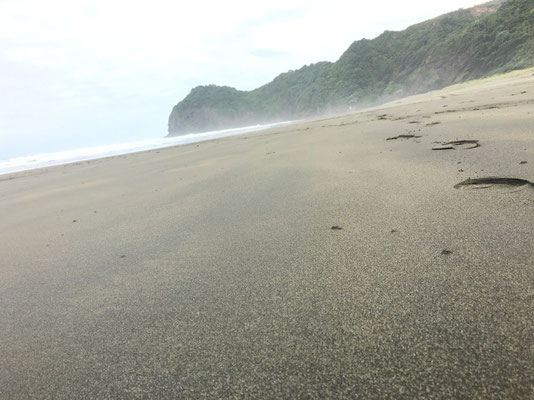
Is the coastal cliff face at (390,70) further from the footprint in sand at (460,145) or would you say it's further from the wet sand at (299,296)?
the wet sand at (299,296)

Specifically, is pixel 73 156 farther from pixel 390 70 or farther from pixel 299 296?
pixel 390 70

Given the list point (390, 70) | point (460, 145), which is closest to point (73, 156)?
point (460, 145)

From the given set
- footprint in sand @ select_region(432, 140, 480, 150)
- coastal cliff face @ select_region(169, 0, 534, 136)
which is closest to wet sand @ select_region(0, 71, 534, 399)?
footprint in sand @ select_region(432, 140, 480, 150)

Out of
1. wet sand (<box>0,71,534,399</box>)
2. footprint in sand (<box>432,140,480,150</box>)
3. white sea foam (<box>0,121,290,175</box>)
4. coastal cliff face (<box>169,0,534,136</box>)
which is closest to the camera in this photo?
wet sand (<box>0,71,534,399</box>)

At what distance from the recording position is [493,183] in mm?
2115

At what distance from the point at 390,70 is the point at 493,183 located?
6915 cm

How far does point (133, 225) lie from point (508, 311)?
2574 mm

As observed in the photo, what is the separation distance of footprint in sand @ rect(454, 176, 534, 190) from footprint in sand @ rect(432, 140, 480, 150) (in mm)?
1167

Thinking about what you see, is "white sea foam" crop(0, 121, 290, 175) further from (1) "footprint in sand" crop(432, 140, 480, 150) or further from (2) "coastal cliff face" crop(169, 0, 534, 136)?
(2) "coastal cliff face" crop(169, 0, 534, 136)

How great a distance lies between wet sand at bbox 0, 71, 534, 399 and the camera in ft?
2.75

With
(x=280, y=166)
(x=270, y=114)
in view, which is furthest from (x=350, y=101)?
(x=280, y=166)

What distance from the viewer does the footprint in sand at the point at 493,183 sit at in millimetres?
1989

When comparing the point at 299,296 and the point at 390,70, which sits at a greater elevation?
the point at 390,70

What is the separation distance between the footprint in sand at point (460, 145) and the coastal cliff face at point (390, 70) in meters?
29.0
